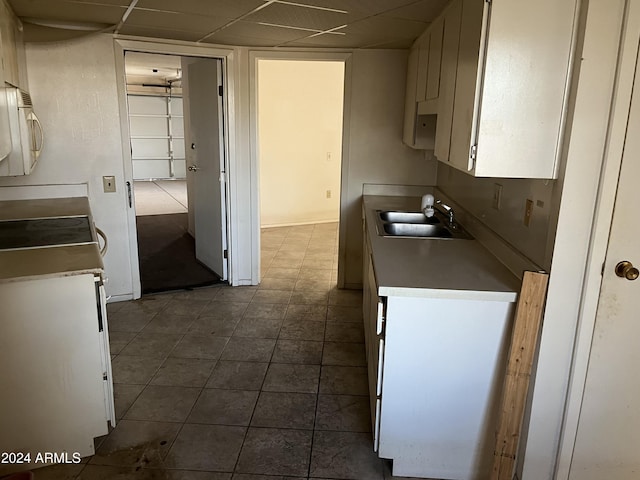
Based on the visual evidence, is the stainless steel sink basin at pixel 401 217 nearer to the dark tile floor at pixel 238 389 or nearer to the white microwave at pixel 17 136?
the dark tile floor at pixel 238 389

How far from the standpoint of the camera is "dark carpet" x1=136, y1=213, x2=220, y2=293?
4.50m

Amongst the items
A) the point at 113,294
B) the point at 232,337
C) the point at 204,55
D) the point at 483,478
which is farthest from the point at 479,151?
the point at 113,294

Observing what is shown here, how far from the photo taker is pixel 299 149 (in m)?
6.90

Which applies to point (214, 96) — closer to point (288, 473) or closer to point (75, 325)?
point (75, 325)

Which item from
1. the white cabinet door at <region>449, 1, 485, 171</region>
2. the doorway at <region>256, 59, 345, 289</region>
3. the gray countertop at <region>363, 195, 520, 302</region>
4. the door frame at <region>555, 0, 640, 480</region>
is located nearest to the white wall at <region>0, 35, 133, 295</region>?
the gray countertop at <region>363, 195, 520, 302</region>

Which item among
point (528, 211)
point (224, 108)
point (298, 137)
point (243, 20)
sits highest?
point (243, 20)

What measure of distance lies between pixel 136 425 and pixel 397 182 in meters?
2.73

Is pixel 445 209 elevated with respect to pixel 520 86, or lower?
lower

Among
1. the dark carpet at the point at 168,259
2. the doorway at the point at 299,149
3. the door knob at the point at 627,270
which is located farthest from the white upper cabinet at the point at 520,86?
the doorway at the point at 299,149

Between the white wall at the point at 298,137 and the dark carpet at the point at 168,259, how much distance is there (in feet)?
4.39

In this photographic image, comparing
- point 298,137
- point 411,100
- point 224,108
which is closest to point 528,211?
point 411,100

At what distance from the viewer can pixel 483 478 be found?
2078mm

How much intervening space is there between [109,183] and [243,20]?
1693mm

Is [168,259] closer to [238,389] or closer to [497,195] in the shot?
[238,389]
